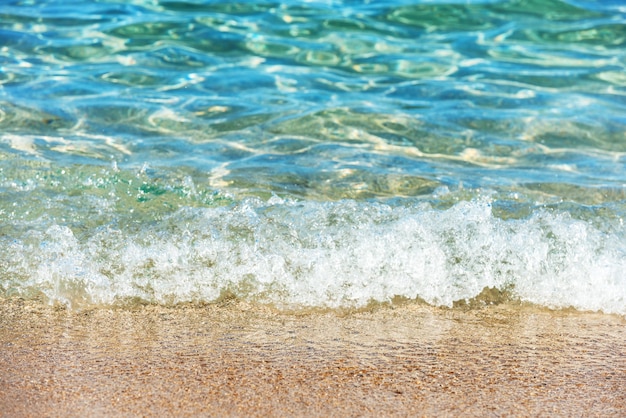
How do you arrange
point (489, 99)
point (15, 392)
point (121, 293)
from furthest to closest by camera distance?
point (489, 99) → point (121, 293) → point (15, 392)

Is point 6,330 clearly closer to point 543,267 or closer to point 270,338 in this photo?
point 270,338

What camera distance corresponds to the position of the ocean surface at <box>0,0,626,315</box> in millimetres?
3391

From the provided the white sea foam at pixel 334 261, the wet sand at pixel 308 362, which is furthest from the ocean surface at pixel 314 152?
the wet sand at pixel 308 362

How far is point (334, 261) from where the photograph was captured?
3416 millimetres

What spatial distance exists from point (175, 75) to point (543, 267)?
387cm

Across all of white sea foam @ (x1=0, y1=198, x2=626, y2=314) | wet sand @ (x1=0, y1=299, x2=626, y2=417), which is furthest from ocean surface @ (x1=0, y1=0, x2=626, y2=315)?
wet sand @ (x1=0, y1=299, x2=626, y2=417)

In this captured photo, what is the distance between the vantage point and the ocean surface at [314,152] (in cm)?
339

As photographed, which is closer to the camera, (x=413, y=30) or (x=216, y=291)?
(x=216, y=291)

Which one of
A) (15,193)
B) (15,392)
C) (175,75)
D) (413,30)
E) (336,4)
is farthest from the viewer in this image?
(336,4)

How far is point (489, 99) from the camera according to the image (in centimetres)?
604

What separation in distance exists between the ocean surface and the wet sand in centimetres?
16

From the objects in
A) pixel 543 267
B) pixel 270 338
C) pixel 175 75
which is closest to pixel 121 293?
pixel 270 338

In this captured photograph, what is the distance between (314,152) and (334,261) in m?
1.73

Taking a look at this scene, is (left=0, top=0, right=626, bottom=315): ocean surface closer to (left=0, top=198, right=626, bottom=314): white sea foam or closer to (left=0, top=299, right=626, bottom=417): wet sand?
(left=0, top=198, right=626, bottom=314): white sea foam
